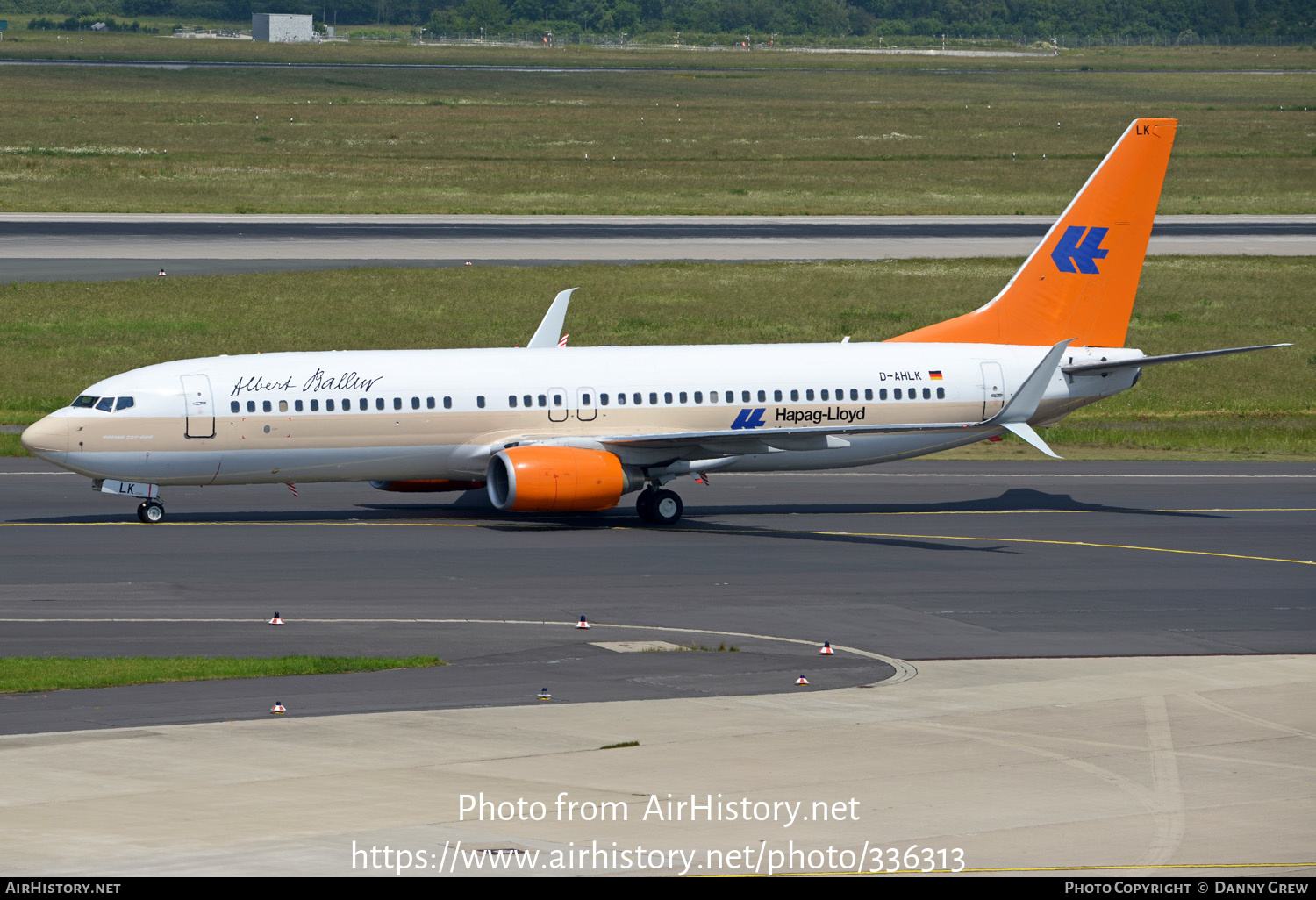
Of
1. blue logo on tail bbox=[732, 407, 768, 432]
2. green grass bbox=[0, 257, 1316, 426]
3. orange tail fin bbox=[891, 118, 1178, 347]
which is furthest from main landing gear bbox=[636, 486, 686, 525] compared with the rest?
green grass bbox=[0, 257, 1316, 426]

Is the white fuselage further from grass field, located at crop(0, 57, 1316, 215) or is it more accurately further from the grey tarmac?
grass field, located at crop(0, 57, 1316, 215)

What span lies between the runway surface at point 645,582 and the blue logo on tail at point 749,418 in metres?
2.55

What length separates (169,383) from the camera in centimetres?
4197

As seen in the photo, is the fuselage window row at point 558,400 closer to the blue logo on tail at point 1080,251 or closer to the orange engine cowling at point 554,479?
the orange engine cowling at point 554,479

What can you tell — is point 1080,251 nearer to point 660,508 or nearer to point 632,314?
point 660,508

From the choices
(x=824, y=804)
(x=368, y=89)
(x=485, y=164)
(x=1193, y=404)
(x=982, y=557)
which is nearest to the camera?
(x=824, y=804)

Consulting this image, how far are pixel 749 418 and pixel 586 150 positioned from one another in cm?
9708

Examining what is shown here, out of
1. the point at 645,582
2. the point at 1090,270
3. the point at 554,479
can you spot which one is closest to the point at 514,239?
the point at 1090,270

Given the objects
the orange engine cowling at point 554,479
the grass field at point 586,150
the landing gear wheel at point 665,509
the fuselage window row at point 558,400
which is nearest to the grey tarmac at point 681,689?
the landing gear wheel at point 665,509

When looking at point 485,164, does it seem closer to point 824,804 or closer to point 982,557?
point 982,557

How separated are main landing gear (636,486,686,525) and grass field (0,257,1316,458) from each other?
19351 millimetres

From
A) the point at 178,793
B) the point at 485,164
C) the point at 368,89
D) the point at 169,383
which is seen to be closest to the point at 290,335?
the point at 169,383

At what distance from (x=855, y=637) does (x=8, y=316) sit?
51.6m

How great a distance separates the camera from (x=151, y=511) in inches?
1703
